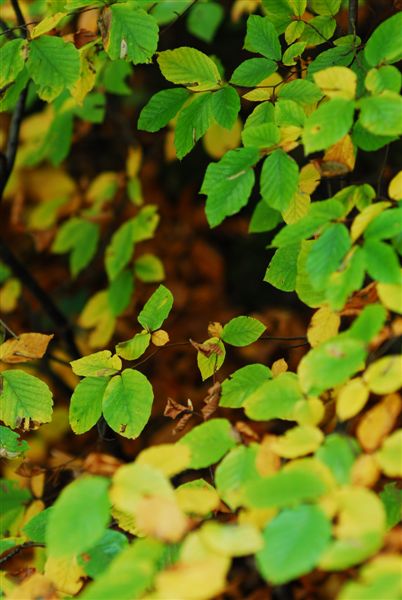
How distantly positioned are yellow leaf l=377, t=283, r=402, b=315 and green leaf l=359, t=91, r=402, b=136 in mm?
205

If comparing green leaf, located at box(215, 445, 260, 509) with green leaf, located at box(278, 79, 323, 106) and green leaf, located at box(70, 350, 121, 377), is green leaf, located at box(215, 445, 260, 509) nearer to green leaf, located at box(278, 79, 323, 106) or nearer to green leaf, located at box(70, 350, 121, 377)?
green leaf, located at box(70, 350, 121, 377)

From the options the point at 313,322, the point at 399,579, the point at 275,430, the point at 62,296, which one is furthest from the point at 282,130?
the point at 62,296

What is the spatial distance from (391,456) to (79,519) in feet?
1.08

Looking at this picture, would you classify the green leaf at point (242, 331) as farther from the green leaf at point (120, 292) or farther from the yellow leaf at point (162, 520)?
the green leaf at point (120, 292)

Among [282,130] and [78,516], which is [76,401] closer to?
[78,516]

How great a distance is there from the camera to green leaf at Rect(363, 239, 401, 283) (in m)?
0.85

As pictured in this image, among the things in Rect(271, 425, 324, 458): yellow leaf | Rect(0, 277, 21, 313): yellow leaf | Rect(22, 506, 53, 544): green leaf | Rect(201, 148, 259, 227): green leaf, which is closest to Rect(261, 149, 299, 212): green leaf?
Rect(201, 148, 259, 227): green leaf

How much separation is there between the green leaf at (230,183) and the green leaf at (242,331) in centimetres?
24

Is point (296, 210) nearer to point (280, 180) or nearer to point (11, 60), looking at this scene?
point (280, 180)

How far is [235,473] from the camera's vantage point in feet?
2.87

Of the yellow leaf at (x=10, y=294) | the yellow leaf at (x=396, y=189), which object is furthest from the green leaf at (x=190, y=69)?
the yellow leaf at (x=10, y=294)

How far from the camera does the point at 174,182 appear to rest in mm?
3391

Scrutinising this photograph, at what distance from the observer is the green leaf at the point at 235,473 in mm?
863

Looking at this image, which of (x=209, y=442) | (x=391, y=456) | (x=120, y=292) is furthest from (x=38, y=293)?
(x=391, y=456)
